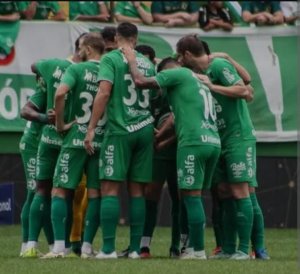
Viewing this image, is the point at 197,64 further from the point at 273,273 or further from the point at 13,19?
the point at 13,19

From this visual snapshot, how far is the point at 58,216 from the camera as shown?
13.1 m

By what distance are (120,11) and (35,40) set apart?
1.68m

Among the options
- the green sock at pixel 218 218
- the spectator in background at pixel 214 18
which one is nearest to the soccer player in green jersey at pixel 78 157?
the green sock at pixel 218 218

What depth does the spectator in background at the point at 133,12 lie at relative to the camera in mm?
19694

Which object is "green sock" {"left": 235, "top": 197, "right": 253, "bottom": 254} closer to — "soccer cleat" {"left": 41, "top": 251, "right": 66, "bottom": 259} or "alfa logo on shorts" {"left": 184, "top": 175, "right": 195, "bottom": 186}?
"alfa logo on shorts" {"left": 184, "top": 175, "right": 195, "bottom": 186}

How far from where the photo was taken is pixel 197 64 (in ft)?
43.3

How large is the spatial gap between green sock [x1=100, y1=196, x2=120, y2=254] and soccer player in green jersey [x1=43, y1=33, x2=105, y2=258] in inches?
9.7

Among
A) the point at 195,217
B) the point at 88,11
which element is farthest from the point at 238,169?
the point at 88,11

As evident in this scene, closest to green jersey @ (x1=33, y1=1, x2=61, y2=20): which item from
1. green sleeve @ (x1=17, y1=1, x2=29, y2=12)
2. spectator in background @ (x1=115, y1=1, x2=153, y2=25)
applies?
green sleeve @ (x1=17, y1=1, x2=29, y2=12)

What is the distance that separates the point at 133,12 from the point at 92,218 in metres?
7.25

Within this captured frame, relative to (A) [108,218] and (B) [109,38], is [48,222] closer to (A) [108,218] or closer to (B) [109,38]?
(A) [108,218]

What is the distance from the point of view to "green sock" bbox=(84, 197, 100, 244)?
13211 mm

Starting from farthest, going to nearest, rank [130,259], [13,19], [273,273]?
[13,19] → [130,259] → [273,273]

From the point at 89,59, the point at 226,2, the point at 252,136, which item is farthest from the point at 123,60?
the point at 226,2
